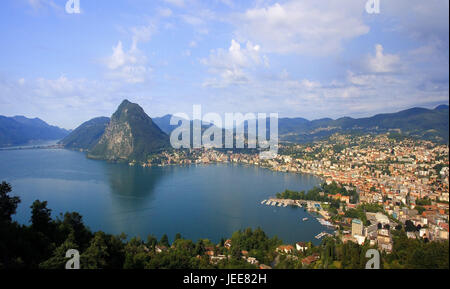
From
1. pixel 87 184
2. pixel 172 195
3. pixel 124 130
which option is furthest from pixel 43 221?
pixel 124 130

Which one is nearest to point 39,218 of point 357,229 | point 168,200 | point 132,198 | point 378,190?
point 357,229

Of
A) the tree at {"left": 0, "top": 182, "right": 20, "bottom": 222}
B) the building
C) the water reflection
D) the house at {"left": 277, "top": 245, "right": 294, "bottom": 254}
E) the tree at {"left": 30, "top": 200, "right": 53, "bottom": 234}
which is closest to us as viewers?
the tree at {"left": 30, "top": 200, "right": 53, "bottom": 234}

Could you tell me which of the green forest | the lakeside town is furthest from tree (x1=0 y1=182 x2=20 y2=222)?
the lakeside town

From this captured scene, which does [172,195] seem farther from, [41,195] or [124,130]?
[124,130]

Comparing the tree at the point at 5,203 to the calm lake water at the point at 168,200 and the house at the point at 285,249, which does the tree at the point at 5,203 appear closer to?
the calm lake water at the point at 168,200

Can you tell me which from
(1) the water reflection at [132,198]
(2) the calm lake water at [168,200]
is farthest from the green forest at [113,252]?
(1) the water reflection at [132,198]

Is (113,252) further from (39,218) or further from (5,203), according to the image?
(5,203)

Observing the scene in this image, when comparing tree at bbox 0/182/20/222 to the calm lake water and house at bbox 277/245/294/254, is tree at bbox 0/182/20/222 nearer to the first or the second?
the calm lake water
